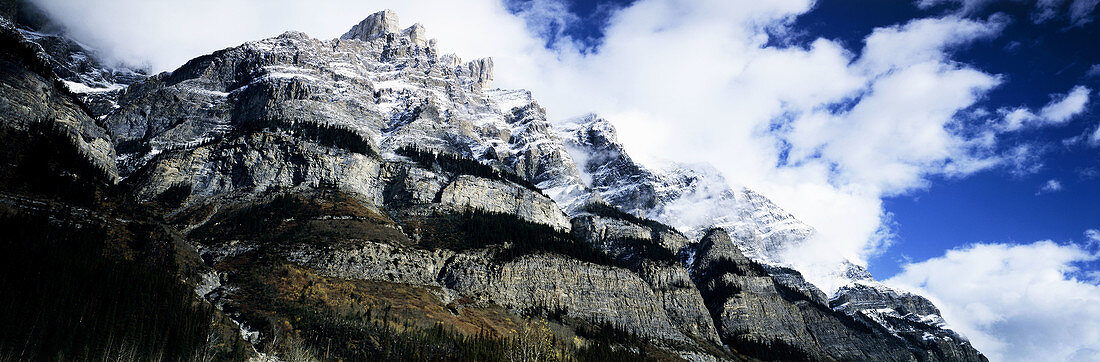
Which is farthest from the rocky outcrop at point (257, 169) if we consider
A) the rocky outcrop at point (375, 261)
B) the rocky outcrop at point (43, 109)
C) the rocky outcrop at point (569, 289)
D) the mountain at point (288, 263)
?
the rocky outcrop at point (569, 289)

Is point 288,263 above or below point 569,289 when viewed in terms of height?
below

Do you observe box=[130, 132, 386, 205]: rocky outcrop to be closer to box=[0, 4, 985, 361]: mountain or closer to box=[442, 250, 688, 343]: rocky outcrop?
box=[0, 4, 985, 361]: mountain

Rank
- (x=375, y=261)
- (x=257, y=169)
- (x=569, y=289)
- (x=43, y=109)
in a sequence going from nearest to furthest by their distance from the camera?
(x=43, y=109), (x=375, y=261), (x=569, y=289), (x=257, y=169)

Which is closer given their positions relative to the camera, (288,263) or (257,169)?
(288,263)

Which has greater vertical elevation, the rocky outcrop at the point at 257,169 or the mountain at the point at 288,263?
the rocky outcrop at the point at 257,169

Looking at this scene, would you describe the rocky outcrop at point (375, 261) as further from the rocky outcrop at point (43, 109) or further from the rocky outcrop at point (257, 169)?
the rocky outcrop at point (43, 109)

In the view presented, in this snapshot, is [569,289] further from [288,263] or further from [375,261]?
[288,263]

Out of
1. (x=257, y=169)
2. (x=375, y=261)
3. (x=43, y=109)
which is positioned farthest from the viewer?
(x=257, y=169)

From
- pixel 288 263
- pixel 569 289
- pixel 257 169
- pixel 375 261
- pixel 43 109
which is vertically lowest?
pixel 288 263

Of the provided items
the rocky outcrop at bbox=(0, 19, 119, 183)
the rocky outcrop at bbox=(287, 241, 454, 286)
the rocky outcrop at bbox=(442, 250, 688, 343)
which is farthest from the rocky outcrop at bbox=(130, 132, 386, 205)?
the rocky outcrop at bbox=(442, 250, 688, 343)

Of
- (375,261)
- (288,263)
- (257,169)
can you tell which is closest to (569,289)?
(375,261)

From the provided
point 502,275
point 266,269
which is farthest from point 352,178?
point 266,269

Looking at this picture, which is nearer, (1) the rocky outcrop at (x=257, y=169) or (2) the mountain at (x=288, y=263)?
(2) the mountain at (x=288, y=263)

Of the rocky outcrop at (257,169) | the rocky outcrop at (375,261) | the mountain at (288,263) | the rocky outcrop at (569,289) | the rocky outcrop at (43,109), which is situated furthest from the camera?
the rocky outcrop at (257,169)
